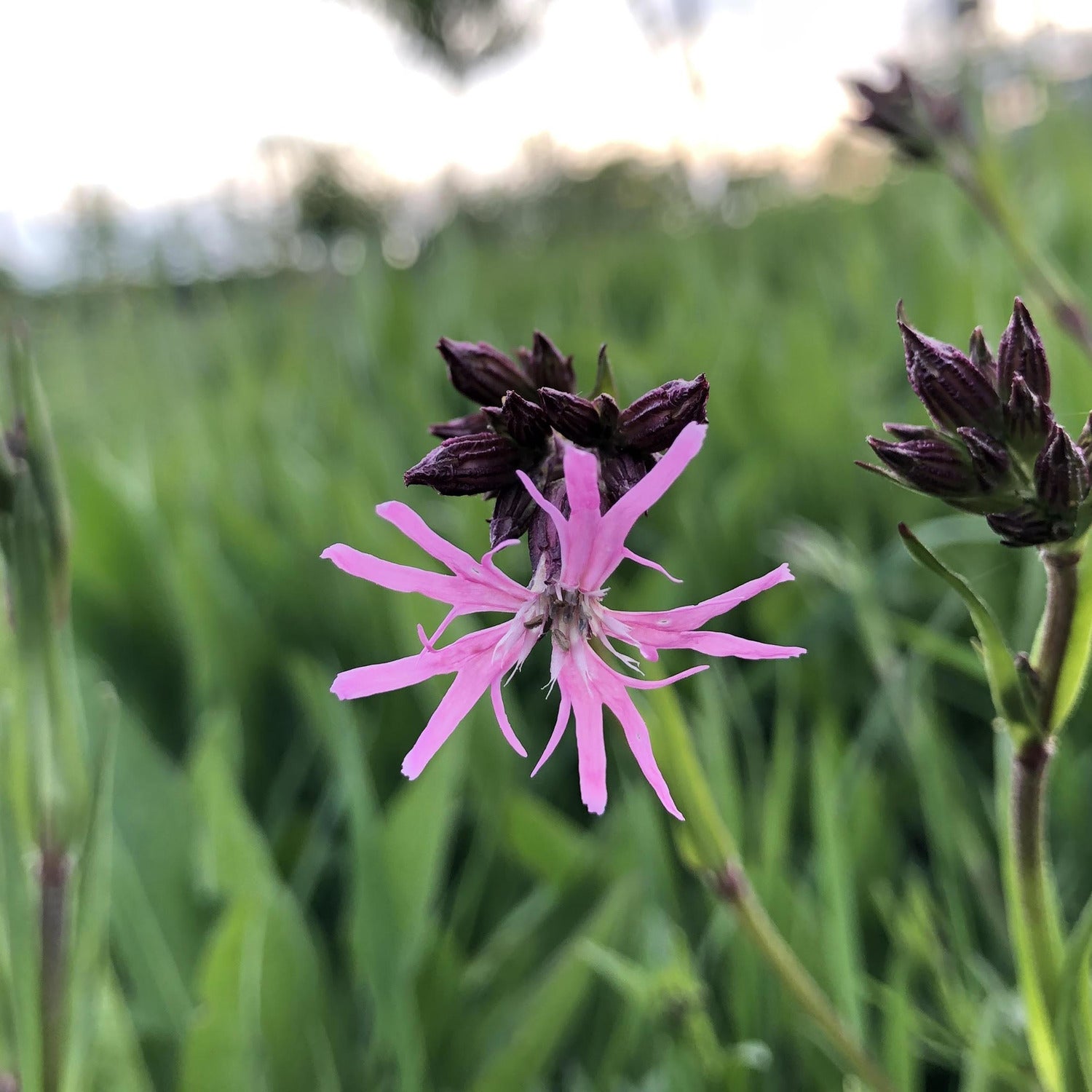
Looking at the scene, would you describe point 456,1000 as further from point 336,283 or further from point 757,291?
point 336,283

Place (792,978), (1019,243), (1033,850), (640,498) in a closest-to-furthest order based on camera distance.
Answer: (640,498)
(1033,850)
(792,978)
(1019,243)

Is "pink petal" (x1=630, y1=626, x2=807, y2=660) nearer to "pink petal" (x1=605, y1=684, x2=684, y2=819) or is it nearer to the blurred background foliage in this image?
"pink petal" (x1=605, y1=684, x2=684, y2=819)

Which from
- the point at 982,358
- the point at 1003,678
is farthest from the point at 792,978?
the point at 982,358

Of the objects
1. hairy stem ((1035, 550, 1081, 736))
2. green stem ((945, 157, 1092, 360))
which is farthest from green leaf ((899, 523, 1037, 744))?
green stem ((945, 157, 1092, 360))

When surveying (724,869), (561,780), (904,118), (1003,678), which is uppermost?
(904,118)

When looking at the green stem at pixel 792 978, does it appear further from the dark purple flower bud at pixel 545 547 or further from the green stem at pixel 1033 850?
the dark purple flower bud at pixel 545 547

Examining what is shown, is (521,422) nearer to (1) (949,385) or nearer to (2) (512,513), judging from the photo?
(2) (512,513)

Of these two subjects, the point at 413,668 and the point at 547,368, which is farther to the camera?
the point at 547,368
